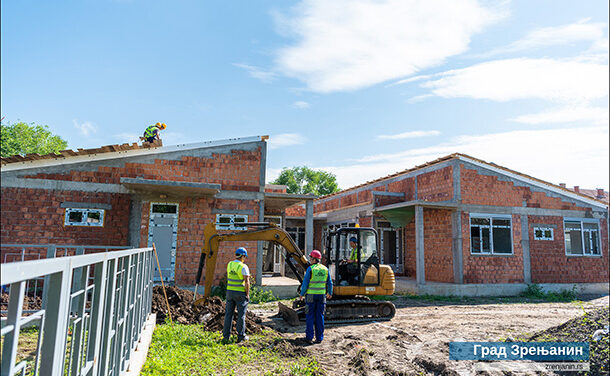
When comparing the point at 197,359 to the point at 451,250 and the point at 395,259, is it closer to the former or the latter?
the point at 451,250

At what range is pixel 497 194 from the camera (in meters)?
17.3

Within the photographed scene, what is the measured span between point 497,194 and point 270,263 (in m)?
10.4

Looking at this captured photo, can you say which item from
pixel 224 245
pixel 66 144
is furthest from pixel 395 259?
pixel 66 144

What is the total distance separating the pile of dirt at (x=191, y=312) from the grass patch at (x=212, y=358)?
75cm

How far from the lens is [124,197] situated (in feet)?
42.6

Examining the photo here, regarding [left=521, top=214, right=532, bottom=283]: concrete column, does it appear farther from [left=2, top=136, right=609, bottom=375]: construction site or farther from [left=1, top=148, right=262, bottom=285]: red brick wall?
[left=1, top=148, right=262, bottom=285]: red brick wall

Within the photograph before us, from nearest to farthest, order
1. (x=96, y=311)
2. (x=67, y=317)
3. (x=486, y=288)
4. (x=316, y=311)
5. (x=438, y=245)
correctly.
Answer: (x=67, y=317)
(x=96, y=311)
(x=316, y=311)
(x=486, y=288)
(x=438, y=245)

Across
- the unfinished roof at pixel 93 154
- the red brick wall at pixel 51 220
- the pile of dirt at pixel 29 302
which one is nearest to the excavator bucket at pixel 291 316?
the pile of dirt at pixel 29 302

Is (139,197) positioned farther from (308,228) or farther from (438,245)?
(438,245)

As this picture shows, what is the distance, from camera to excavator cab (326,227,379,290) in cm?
1073

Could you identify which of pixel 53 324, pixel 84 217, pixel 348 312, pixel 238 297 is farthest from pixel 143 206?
pixel 53 324

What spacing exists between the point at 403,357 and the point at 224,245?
8096mm

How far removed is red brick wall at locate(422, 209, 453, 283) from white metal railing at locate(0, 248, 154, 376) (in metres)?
14.5

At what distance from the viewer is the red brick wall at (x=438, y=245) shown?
54.2 feet
